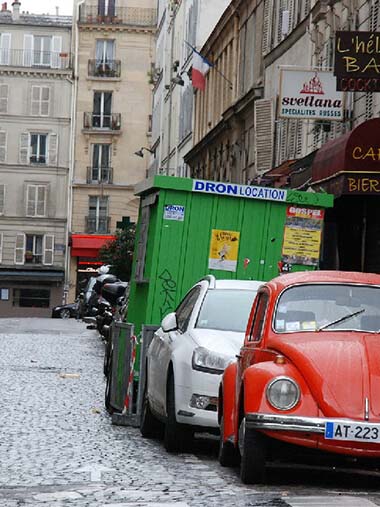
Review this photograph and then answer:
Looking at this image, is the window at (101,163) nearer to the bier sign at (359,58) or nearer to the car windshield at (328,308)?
the bier sign at (359,58)

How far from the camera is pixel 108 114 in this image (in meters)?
90.4

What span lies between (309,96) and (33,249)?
202 ft

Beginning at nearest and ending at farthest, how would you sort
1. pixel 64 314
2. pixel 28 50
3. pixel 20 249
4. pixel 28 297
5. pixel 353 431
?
pixel 353 431, pixel 64 314, pixel 28 297, pixel 20 249, pixel 28 50

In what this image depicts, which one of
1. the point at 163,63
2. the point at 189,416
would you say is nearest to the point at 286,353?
the point at 189,416

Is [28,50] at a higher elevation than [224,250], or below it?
higher

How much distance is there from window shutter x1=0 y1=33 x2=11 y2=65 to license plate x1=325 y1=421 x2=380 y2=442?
3237 inches

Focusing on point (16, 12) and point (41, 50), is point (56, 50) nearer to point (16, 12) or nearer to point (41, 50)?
point (41, 50)

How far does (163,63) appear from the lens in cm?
7350

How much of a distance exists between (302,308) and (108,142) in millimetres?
79074

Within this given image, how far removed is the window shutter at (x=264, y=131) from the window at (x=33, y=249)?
49.6 m

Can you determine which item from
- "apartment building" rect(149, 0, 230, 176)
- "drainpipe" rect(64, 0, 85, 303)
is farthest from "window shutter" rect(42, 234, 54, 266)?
"apartment building" rect(149, 0, 230, 176)

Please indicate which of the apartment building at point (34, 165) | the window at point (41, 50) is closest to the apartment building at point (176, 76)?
the apartment building at point (34, 165)

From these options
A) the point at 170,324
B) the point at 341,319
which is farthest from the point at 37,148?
the point at 341,319

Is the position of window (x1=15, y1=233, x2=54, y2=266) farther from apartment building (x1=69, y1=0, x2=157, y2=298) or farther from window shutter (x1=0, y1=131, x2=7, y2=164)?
window shutter (x1=0, y1=131, x2=7, y2=164)
